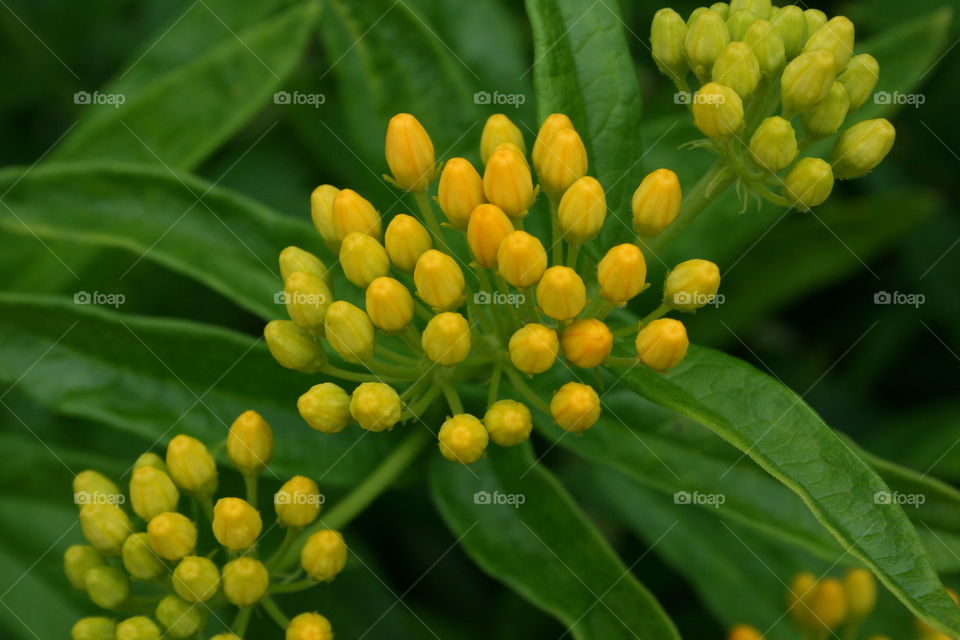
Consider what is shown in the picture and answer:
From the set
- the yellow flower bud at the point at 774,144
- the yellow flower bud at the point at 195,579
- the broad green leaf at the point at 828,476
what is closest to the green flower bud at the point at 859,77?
the yellow flower bud at the point at 774,144

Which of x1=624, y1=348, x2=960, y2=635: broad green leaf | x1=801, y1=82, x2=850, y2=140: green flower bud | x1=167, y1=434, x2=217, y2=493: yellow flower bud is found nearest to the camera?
x1=624, y1=348, x2=960, y2=635: broad green leaf

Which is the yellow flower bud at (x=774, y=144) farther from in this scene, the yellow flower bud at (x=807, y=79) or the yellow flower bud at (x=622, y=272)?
the yellow flower bud at (x=622, y=272)

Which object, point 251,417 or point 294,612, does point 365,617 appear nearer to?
point 294,612

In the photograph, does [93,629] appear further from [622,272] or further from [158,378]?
[622,272]

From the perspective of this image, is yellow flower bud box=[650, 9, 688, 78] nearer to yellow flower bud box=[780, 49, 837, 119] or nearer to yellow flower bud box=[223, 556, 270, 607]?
yellow flower bud box=[780, 49, 837, 119]

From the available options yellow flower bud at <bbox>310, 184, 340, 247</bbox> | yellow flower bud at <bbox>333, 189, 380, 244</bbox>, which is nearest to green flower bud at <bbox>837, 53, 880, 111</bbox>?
yellow flower bud at <bbox>333, 189, 380, 244</bbox>

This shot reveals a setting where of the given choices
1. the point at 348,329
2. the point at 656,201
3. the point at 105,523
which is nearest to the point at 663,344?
the point at 656,201
